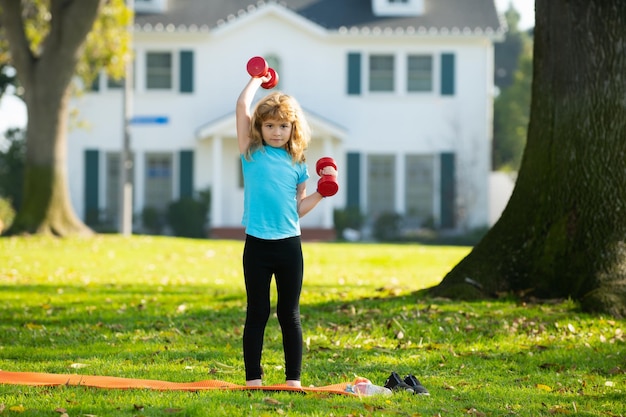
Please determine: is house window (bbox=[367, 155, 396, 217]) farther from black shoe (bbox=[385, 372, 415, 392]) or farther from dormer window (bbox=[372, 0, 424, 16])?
black shoe (bbox=[385, 372, 415, 392])

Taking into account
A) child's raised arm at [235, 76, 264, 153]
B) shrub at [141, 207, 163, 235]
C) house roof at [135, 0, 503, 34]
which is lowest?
shrub at [141, 207, 163, 235]

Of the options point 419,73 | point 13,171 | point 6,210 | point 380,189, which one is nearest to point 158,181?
point 13,171

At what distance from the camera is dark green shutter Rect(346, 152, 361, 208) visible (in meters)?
26.3

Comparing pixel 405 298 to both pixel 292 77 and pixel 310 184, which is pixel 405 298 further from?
pixel 292 77

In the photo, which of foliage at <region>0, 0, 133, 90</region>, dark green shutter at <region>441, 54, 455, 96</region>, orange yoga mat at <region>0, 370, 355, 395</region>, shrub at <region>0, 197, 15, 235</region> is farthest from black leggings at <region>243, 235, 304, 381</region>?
shrub at <region>0, 197, 15, 235</region>

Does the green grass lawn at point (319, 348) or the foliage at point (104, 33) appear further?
the foliage at point (104, 33)

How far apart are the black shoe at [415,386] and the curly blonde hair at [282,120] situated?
1.36 m

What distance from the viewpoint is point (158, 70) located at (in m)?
26.8

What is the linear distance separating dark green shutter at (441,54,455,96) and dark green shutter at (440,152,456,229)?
1671mm

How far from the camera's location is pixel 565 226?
28.5 feet

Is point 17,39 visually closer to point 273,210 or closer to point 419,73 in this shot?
point 419,73

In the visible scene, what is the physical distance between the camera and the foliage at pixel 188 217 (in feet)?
84.5

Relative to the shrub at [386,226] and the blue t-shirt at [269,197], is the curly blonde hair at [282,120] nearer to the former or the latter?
the blue t-shirt at [269,197]

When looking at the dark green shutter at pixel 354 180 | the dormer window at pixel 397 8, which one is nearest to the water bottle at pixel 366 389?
the dark green shutter at pixel 354 180
